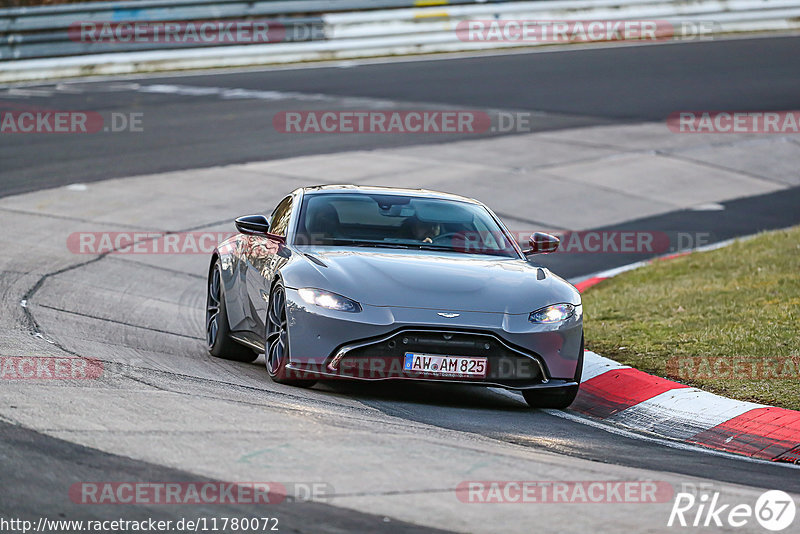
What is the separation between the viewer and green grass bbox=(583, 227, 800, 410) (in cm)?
877

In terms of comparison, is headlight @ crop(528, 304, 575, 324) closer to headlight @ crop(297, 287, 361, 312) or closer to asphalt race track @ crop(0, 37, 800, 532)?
asphalt race track @ crop(0, 37, 800, 532)

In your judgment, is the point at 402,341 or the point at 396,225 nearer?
the point at 402,341

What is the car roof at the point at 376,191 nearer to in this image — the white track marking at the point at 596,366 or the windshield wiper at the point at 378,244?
the windshield wiper at the point at 378,244

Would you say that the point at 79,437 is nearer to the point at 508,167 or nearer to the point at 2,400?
the point at 2,400

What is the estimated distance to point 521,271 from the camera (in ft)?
28.0

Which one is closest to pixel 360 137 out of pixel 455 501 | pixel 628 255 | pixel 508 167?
pixel 508 167

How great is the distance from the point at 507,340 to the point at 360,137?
1349 cm
